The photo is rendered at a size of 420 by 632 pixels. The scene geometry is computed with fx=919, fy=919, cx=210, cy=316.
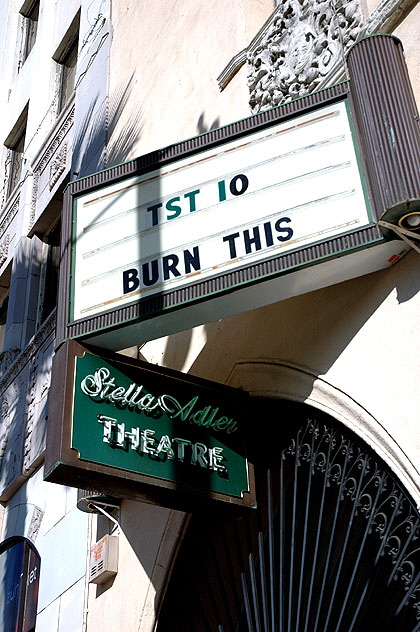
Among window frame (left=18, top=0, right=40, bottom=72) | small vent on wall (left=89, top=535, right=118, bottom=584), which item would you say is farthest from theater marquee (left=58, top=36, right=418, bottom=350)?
window frame (left=18, top=0, right=40, bottom=72)

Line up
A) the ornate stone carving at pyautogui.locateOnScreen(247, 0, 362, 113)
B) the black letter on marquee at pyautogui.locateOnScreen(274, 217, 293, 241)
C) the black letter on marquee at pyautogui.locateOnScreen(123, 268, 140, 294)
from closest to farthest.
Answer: the black letter on marquee at pyautogui.locateOnScreen(274, 217, 293, 241) < the black letter on marquee at pyautogui.locateOnScreen(123, 268, 140, 294) < the ornate stone carving at pyautogui.locateOnScreen(247, 0, 362, 113)

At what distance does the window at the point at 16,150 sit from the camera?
15836 millimetres

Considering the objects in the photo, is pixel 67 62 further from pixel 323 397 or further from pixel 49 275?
pixel 323 397

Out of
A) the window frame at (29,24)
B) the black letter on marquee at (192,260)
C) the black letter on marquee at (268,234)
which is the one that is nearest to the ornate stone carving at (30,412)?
the black letter on marquee at (192,260)

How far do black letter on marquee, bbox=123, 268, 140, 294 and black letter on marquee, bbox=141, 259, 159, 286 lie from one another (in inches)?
2.3

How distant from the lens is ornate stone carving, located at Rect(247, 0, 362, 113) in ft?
22.6

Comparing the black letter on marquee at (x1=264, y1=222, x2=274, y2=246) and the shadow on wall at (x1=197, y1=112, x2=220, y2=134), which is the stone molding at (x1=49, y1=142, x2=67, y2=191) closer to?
the shadow on wall at (x1=197, y1=112, x2=220, y2=134)

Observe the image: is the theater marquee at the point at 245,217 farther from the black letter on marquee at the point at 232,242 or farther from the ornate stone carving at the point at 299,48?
the ornate stone carving at the point at 299,48

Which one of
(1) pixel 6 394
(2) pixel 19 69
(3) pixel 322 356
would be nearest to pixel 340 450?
(3) pixel 322 356

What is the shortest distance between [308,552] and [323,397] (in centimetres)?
134

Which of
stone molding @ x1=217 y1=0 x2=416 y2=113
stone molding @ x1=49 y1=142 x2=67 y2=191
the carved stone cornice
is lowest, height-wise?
stone molding @ x1=217 y1=0 x2=416 y2=113

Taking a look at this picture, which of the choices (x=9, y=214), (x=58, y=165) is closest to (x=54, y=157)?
(x=58, y=165)

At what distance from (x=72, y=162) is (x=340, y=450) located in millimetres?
7334

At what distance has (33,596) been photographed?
9453mm
